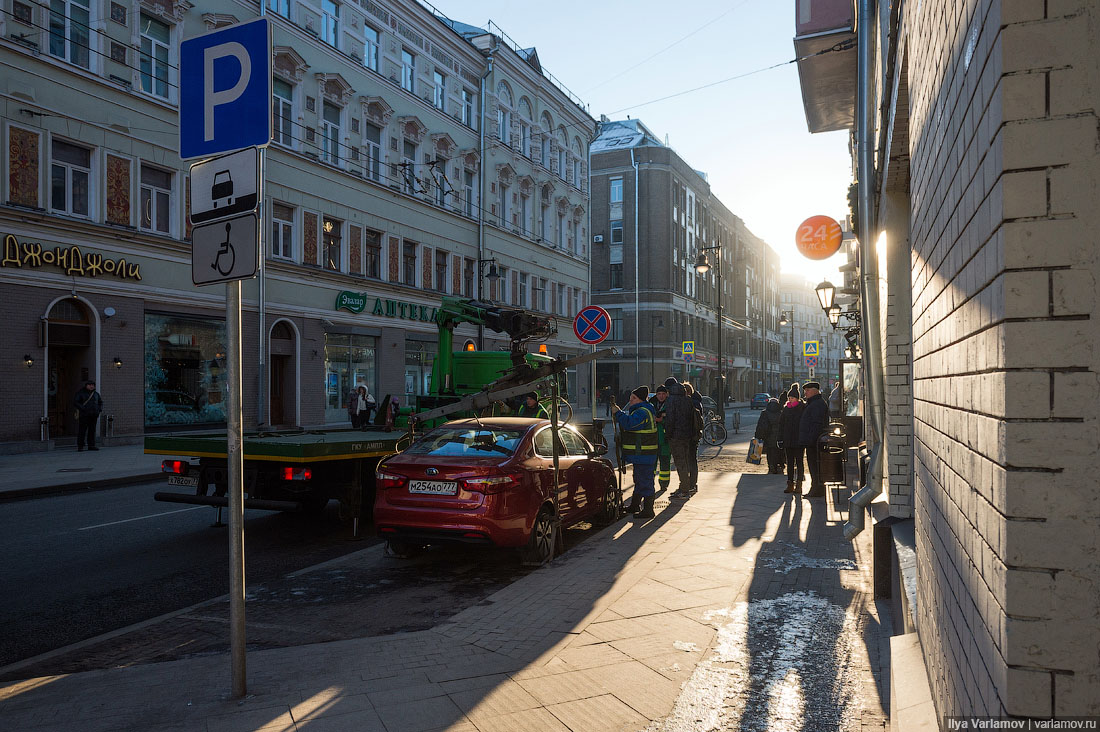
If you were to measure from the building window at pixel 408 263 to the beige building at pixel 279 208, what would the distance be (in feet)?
0.25

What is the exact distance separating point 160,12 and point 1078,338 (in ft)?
79.2

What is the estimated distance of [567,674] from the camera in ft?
14.7

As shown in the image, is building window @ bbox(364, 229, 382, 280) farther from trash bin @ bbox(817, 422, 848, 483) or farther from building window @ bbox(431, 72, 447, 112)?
trash bin @ bbox(817, 422, 848, 483)

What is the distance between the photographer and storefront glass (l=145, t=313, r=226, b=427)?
2094 centimetres

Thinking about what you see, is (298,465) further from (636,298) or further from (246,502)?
(636,298)

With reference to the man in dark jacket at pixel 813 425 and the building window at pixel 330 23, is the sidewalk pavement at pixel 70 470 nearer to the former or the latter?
the man in dark jacket at pixel 813 425

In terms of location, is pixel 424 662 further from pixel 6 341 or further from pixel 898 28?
pixel 6 341

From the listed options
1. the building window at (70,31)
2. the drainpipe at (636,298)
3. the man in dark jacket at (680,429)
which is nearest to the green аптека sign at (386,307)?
the building window at (70,31)

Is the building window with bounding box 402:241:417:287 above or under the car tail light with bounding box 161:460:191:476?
above

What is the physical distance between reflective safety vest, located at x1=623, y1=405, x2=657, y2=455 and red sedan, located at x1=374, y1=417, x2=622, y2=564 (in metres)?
2.15

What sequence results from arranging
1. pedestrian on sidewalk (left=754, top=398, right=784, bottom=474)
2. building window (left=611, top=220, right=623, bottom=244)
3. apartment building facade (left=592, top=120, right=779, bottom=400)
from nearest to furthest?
pedestrian on sidewalk (left=754, top=398, right=784, bottom=474)
apartment building facade (left=592, top=120, right=779, bottom=400)
building window (left=611, top=220, right=623, bottom=244)

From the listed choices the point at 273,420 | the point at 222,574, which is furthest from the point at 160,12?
the point at 222,574

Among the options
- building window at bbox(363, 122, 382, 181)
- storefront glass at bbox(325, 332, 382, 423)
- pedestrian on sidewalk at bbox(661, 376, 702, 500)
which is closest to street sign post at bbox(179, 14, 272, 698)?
pedestrian on sidewalk at bbox(661, 376, 702, 500)

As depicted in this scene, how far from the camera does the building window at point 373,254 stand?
93.8 feet
